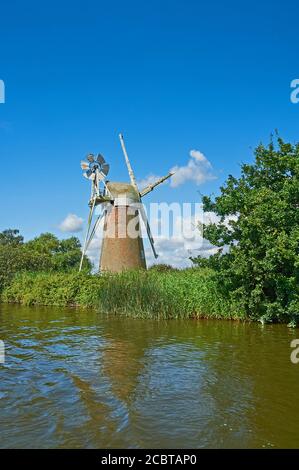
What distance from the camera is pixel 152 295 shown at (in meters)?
18.0

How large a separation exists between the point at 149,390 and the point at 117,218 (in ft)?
68.6

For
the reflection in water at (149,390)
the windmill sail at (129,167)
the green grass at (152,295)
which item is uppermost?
the windmill sail at (129,167)

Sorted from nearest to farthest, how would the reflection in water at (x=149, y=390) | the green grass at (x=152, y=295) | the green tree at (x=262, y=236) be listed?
the reflection in water at (x=149, y=390)
the green tree at (x=262, y=236)
the green grass at (x=152, y=295)

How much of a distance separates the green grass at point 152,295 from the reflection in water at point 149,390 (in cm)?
337

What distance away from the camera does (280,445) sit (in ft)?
17.0

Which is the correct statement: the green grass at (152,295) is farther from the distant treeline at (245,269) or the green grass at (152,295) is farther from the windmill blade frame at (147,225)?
the windmill blade frame at (147,225)

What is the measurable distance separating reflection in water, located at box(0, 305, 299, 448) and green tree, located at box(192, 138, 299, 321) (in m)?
2.06

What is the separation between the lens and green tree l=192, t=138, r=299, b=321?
14617mm

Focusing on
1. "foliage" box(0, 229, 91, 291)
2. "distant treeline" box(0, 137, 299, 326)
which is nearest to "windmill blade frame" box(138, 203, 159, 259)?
"foliage" box(0, 229, 91, 291)

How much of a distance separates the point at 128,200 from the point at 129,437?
23614 millimetres

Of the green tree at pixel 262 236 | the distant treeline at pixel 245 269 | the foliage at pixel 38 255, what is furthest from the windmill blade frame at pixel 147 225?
the green tree at pixel 262 236

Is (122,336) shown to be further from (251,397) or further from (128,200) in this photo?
(128,200)

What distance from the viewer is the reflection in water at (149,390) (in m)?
5.46

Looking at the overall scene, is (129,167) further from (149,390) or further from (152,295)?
(149,390)
